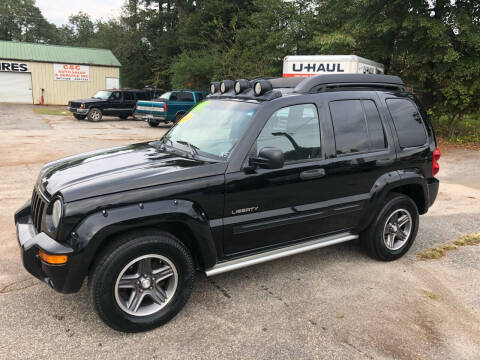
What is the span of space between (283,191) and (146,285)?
1.39 metres

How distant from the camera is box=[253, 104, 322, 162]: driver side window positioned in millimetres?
3439

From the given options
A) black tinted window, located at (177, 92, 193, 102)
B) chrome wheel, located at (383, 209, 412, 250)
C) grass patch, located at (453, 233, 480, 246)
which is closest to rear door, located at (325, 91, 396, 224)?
chrome wheel, located at (383, 209, 412, 250)

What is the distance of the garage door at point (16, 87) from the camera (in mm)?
30688

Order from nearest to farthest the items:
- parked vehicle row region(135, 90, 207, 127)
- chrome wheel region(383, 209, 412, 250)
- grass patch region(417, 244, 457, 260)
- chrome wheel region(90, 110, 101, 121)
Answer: chrome wheel region(383, 209, 412, 250), grass patch region(417, 244, 457, 260), parked vehicle row region(135, 90, 207, 127), chrome wheel region(90, 110, 101, 121)

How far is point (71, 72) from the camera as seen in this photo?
3256cm

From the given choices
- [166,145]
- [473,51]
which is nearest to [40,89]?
[473,51]

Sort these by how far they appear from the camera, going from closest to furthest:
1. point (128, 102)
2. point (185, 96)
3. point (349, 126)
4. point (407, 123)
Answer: point (349, 126) → point (407, 123) → point (185, 96) → point (128, 102)

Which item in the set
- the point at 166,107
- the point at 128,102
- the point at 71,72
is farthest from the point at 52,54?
the point at 166,107

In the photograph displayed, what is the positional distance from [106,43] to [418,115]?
1854 inches

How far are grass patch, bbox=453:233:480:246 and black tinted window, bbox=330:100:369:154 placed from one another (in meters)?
2.19

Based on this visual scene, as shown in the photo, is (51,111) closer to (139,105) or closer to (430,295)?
(139,105)

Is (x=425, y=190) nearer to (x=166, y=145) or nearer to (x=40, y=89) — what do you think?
(x=166, y=145)

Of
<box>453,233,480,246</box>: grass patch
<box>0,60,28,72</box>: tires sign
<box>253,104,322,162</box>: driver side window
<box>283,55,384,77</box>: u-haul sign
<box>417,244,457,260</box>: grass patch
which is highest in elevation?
<box>0,60,28,72</box>: tires sign

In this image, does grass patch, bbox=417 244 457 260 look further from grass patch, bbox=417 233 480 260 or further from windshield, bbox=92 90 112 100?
windshield, bbox=92 90 112 100
